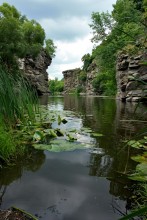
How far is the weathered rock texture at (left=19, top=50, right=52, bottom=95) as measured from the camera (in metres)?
44.7

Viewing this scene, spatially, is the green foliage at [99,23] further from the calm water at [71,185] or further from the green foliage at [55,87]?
the green foliage at [55,87]

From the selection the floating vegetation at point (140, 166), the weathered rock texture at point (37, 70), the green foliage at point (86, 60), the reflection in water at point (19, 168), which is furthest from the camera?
the green foliage at point (86, 60)

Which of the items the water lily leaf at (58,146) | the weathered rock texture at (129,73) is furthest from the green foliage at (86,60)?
the water lily leaf at (58,146)

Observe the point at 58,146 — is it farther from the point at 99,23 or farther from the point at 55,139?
the point at 99,23

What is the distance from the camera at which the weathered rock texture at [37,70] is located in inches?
1758

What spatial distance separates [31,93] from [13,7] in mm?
54281

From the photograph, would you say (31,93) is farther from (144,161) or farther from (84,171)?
(144,161)

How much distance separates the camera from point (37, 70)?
4828 centimetres

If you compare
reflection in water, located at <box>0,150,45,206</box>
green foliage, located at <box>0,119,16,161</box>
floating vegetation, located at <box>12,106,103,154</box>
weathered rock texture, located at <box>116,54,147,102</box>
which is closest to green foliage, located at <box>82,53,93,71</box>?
weathered rock texture, located at <box>116,54,147,102</box>

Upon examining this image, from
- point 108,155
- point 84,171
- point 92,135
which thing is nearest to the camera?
point 84,171

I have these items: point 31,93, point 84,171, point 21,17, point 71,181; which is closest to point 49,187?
point 71,181

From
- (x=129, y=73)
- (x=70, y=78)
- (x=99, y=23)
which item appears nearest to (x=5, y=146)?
(x=129, y=73)

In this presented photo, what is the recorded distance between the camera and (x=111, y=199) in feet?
8.94

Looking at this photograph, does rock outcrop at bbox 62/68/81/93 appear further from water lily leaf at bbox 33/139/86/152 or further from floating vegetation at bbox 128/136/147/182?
floating vegetation at bbox 128/136/147/182
